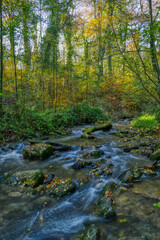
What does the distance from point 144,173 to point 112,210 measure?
1.66 meters

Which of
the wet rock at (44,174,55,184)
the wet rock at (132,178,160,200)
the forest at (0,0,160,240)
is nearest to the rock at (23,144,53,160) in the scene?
the forest at (0,0,160,240)

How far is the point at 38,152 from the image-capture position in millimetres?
5441

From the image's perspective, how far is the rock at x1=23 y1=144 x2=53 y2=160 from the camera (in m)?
5.41

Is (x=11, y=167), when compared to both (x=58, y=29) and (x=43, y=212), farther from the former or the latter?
(x=58, y=29)

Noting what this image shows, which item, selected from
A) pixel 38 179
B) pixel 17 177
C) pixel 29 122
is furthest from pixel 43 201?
pixel 29 122

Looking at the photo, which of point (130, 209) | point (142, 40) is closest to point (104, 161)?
point (130, 209)

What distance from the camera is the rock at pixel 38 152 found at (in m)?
5.41

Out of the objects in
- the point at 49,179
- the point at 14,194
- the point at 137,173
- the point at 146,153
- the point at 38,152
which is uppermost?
the point at 38,152

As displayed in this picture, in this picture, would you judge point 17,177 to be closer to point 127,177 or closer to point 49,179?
point 49,179

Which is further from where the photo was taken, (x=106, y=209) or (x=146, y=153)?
(x=146, y=153)

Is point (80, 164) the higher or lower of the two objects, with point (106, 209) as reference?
higher

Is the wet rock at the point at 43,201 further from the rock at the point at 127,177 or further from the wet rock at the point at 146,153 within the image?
the wet rock at the point at 146,153

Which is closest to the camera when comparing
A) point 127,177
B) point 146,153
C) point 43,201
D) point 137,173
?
point 43,201

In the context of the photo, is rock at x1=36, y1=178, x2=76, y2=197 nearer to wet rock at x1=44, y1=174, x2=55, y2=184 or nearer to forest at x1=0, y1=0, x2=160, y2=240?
forest at x1=0, y1=0, x2=160, y2=240
